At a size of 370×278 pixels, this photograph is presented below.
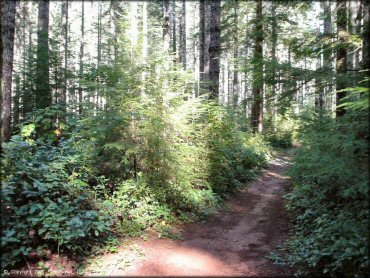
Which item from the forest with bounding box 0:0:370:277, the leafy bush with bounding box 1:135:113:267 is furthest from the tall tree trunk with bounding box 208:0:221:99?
the leafy bush with bounding box 1:135:113:267

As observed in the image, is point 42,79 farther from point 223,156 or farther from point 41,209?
point 41,209

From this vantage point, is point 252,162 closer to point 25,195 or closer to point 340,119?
point 340,119

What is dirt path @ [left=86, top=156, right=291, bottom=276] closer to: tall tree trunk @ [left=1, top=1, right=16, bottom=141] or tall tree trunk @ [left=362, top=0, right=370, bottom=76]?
tall tree trunk @ [left=362, top=0, right=370, bottom=76]

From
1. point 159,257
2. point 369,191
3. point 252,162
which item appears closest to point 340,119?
point 369,191

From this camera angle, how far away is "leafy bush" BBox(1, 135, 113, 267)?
487 cm

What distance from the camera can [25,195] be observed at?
540cm

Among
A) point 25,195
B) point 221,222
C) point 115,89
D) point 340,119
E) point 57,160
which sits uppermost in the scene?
point 115,89

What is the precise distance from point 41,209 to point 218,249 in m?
3.40

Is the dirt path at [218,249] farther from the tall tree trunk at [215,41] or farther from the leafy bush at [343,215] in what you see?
the tall tree trunk at [215,41]

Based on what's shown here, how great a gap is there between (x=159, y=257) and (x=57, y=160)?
121 inches

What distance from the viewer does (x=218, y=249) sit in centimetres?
607

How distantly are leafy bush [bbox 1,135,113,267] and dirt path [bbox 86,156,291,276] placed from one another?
0.76m

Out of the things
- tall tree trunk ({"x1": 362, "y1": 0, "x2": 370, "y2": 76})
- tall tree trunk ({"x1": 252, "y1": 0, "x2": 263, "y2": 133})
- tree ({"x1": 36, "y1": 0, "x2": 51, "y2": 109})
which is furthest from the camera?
tree ({"x1": 36, "y1": 0, "x2": 51, "y2": 109})

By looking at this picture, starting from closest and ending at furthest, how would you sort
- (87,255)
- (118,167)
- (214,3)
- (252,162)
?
(87,255) → (118,167) → (214,3) → (252,162)
